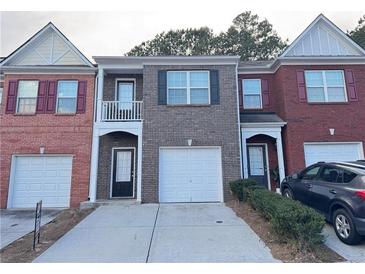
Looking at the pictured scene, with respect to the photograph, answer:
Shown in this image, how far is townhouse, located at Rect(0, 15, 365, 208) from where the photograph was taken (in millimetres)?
10852

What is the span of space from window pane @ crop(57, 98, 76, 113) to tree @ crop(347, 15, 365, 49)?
2664cm

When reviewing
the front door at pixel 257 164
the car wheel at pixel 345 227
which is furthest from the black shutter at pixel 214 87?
the car wheel at pixel 345 227

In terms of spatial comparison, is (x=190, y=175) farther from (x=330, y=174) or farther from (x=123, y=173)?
(x=330, y=174)

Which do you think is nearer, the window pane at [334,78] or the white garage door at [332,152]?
the white garage door at [332,152]

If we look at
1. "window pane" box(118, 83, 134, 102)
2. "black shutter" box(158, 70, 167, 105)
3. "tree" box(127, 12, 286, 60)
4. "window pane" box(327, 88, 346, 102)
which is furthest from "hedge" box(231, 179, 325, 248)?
"tree" box(127, 12, 286, 60)

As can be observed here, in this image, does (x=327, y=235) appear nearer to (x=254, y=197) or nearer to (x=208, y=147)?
(x=254, y=197)

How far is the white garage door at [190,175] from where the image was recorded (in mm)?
10633

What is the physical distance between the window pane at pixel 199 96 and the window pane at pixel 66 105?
5789 mm

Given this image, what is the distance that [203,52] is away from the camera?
2633 cm

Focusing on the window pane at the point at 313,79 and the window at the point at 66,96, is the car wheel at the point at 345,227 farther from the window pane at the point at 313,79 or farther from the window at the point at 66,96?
the window at the point at 66,96

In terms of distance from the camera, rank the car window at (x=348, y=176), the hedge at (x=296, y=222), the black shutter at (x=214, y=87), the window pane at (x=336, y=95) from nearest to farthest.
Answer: the hedge at (x=296, y=222) → the car window at (x=348, y=176) → the black shutter at (x=214, y=87) → the window pane at (x=336, y=95)

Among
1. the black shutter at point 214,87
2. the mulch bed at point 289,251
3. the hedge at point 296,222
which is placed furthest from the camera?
the black shutter at point 214,87

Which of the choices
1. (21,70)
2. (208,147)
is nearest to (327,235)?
(208,147)

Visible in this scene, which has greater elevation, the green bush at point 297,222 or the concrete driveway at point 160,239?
the green bush at point 297,222
